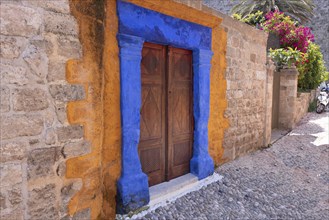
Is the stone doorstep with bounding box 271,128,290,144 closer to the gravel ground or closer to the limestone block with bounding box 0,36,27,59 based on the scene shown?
the gravel ground

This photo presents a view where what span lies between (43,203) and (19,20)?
1.37m

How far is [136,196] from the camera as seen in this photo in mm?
2965

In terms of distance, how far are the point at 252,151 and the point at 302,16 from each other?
12.3 meters

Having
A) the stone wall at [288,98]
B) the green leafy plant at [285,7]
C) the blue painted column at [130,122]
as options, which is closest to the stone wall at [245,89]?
the blue painted column at [130,122]

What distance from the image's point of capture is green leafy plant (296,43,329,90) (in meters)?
10.9

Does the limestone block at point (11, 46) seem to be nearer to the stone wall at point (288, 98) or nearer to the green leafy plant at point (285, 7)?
the stone wall at point (288, 98)

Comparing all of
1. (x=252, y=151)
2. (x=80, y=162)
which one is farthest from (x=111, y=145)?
(x=252, y=151)

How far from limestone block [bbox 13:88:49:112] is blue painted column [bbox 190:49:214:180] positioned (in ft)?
7.52

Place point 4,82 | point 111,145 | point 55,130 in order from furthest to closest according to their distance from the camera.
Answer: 1. point 111,145
2. point 55,130
3. point 4,82

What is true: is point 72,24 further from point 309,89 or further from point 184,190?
point 309,89

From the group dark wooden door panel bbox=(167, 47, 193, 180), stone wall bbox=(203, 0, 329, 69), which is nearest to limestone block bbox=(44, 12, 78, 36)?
dark wooden door panel bbox=(167, 47, 193, 180)

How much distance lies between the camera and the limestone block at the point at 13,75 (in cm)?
183

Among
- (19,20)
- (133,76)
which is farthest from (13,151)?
(133,76)

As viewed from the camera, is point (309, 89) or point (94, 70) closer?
point (94, 70)
